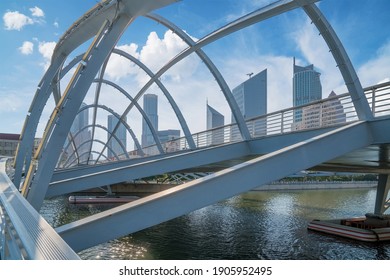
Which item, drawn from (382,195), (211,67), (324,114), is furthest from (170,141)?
(324,114)

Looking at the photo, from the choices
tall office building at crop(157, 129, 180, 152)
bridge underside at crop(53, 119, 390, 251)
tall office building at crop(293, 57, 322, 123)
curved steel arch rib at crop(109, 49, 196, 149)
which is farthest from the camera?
tall office building at crop(157, 129, 180, 152)

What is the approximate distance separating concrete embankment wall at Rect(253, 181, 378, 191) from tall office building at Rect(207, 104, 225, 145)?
32.2 m

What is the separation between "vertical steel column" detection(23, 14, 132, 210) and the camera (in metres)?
8.09

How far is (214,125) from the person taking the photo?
79.8 ft

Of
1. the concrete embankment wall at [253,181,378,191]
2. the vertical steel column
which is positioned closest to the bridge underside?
the vertical steel column

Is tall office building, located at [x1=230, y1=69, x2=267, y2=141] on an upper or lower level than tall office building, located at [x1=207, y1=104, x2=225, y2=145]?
upper

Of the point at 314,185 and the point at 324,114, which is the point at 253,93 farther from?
the point at 314,185

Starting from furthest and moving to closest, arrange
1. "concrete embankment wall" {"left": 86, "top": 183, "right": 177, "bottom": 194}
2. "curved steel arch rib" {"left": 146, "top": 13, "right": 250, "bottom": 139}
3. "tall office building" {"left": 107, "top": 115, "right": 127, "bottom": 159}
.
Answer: "concrete embankment wall" {"left": 86, "top": 183, "right": 177, "bottom": 194} < "tall office building" {"left": 107, "top": 115, "right": 127, "bottom": 159} < "curved steel arch rib" {"left": 146, "top": 13, "right": 250, "bottom": 139}

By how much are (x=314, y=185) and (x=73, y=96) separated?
203 feet

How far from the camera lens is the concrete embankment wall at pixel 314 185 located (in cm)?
5859

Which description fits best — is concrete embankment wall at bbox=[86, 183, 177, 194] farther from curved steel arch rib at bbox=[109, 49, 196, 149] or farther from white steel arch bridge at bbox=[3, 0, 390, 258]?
white steel arch bridge at bbox=[3, 0, 390, 258]

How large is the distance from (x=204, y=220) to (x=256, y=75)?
11.3 meters

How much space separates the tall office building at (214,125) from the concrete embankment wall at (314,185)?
32.2m

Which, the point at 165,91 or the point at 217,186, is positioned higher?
the point at 165,91
